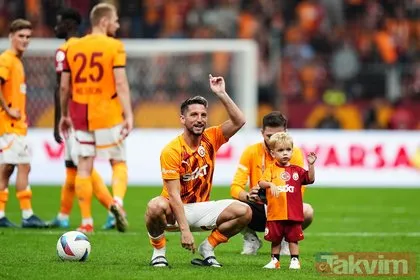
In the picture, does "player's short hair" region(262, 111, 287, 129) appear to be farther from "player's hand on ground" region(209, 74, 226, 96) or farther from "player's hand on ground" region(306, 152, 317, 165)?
"player's hand on ground" region(306, 152, 317, 165)

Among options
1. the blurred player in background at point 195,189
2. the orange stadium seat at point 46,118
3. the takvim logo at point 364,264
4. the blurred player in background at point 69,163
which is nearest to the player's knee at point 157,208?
the blurred player in background at point 195,189

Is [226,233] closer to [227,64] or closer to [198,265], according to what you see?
[198,265]

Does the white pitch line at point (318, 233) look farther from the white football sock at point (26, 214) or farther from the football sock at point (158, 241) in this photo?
the football sock at point (158, 241)

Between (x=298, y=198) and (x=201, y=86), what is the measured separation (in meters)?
12.9

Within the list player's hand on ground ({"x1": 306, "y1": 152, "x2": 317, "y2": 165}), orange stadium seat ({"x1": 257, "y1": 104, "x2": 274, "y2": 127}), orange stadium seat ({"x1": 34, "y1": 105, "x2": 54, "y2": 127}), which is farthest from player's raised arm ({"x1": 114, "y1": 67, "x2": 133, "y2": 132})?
orange stadium seat ({"x1": 257, "y1": 104, "x2": 274, "y2": 127})

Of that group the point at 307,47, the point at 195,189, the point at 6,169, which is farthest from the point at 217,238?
the point at 307,47

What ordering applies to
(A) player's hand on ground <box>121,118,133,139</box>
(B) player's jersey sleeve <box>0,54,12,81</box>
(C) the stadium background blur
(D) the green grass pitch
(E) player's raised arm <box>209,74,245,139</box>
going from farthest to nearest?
(C) the stadium background blur < (B) player's jersey sleeve <box>0,54,12,81</box> < (A) player's hand on ground <box>121,118,133,139</box> < (E) player's raised arm <box>209,74,245,139</box> < (D) the green grass pitch

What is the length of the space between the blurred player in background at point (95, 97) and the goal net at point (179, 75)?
8777 mm

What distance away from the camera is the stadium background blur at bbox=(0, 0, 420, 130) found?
966 inches

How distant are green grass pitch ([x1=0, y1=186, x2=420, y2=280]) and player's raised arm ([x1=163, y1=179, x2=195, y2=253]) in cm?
28

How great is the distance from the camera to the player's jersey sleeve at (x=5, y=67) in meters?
13.4

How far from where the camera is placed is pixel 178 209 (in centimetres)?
950

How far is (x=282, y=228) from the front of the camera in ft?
31.9

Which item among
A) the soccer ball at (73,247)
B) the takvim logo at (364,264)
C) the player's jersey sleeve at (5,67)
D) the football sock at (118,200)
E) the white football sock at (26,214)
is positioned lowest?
the takvim logo at (364,264)
